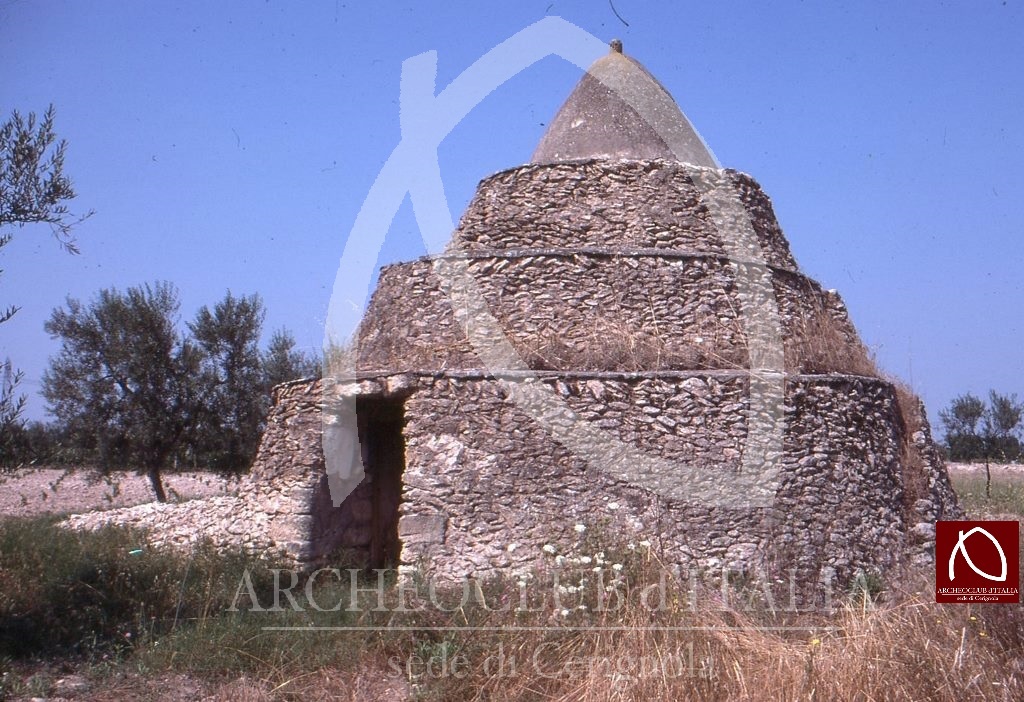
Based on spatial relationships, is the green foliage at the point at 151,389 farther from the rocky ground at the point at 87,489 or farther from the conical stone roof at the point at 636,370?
the conical stone roof at the point at 636,370

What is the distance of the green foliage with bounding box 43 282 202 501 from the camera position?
1609 cm

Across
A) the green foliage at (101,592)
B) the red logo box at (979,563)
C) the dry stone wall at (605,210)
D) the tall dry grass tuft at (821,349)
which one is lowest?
the green foliage at (101,592)

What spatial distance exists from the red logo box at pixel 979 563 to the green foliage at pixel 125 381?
13.7 metres

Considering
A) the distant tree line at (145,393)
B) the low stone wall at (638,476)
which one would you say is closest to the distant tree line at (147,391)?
the distant tree line at (145,393)

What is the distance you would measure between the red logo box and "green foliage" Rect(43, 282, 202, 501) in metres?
13.7

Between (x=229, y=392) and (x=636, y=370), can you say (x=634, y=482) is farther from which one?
(x=229, y=392)

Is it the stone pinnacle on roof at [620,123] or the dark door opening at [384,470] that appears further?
the stone pinnacle on roof at [620,123]

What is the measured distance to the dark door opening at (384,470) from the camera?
9672 millimetres

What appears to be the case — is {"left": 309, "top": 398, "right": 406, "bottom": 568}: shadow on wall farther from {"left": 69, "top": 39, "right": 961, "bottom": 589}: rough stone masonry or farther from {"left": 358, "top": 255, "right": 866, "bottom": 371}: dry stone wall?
{"left": 358, "top": 255, "right": 866, "bottom": 371}: dry stone wall

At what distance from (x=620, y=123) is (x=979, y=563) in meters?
6.62

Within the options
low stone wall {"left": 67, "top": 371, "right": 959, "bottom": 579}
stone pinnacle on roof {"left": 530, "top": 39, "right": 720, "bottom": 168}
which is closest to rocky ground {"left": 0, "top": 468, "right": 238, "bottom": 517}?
stone pinnacle on roof {"left": 530, "top": 39, "right": 720, "bottom": 168}

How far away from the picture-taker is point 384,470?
10.0m

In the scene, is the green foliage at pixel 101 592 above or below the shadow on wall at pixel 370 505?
below

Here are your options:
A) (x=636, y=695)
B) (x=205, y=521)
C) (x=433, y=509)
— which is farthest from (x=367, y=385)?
(x=636, y=695)
